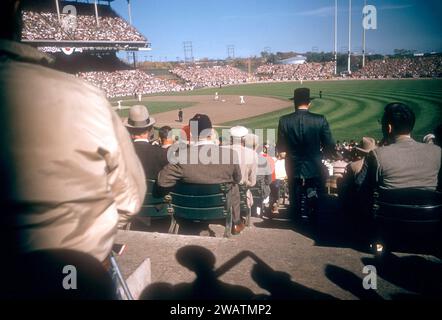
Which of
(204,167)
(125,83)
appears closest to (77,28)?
(125,83)

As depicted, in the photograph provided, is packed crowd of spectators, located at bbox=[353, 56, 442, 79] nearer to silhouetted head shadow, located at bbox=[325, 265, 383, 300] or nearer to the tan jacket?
silhouetted head shadow, located at bbox=[325, 265, 383, 300]

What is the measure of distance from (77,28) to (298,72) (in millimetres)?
58026

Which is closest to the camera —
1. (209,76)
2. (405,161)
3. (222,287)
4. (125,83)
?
(222,287)

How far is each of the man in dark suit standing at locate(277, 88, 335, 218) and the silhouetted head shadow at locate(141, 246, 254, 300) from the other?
7.16ft

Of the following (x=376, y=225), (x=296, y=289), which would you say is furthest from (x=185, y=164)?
(x=376, y=225)

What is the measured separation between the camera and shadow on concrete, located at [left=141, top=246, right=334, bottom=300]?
2.71 m

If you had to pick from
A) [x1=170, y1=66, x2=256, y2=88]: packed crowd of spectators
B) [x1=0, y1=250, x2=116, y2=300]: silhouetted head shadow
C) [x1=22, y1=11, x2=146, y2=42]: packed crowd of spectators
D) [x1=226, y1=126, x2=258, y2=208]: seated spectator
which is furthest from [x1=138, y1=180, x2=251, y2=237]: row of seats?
[x1=170, y1=66, x2=256, y2=88]: packed crowd of spectators

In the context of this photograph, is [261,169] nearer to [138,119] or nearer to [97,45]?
[138,119]

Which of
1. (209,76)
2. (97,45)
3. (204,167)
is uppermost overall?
(97,45)

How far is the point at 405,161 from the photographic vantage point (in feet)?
10.5

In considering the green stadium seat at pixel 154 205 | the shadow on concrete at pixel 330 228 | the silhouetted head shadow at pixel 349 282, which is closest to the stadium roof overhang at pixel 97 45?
the green stadium seat at pixel 154 205

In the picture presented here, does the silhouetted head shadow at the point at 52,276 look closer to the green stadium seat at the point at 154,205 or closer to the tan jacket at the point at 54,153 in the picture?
the tan jacket at the point at 54,153

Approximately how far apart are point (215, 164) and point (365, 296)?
1983 millimetres

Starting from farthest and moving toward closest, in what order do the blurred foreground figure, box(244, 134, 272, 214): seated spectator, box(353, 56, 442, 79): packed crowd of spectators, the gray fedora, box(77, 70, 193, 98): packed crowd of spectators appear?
box(353, 56, 442, 79): packed crowd of spectators → box(77, 70, 193, 98): packed crowd of spectators → box(244, 134, 272, 214): seated spectator → the gray fedora → the blurred foreground figure
